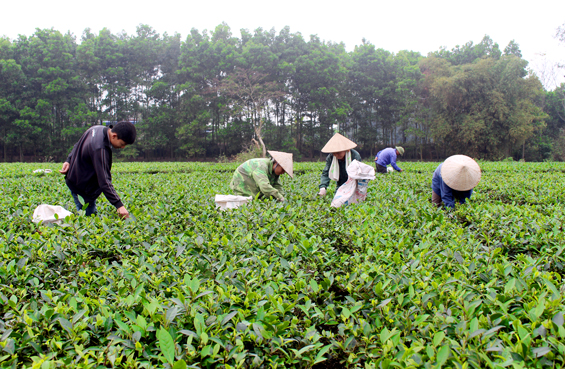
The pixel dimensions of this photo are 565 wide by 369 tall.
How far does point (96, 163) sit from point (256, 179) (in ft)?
5.40

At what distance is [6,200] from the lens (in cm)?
380

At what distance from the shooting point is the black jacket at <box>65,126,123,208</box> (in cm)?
303

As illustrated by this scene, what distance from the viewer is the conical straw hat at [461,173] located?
338 cm

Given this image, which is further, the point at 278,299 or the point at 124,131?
the point at 124,131

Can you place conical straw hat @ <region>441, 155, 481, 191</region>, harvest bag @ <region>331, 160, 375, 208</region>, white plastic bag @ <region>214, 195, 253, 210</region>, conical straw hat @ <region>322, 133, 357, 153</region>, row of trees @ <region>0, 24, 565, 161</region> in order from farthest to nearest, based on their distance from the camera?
1. row of trees @ <region>0, 24, 565, 161</region>
2. conical straw hat @ <region>322, 133, 357, 153</region>
3. harvest bag @ <region>331, 160, 375, 208</region>
4. white plastic bag @ <region>214, 195, 253, 210</region>
5. conical straw hat @ <region>441, 155, 481, 191</region>

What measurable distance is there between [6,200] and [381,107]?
28892 millimetres

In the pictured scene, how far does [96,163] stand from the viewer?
3049 mm

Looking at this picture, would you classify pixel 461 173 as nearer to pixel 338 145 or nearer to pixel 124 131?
pixel 338 145

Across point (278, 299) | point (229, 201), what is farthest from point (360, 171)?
point (278, 299)

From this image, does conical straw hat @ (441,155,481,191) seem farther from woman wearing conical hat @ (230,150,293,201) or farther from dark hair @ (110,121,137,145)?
dark hair @ (110,121,137,145)

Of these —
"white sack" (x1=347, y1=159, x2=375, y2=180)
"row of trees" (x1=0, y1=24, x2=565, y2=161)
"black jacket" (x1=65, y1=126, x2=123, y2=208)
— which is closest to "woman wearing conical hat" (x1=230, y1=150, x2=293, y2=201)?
"white sack" (x1=347, y1=159, x2=375, y2=180)

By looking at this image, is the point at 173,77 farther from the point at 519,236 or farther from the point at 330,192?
the point at 519,236

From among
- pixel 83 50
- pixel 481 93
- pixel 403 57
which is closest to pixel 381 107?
pixel 403 57

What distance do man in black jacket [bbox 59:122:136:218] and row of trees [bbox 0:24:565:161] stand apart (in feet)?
62.0
